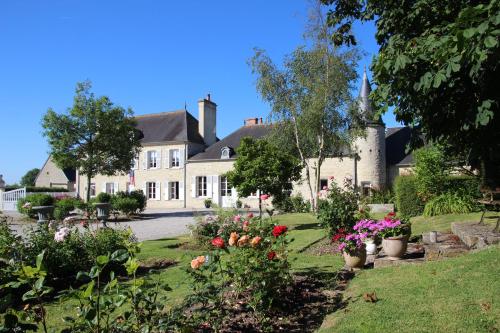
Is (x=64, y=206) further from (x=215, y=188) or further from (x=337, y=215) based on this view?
(x=337, y=215)

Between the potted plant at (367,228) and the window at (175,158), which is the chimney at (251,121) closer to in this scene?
the window at (175,158)

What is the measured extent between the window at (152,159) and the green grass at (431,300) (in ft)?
102

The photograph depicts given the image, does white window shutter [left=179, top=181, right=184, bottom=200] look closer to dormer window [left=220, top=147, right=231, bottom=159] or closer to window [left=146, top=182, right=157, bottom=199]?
window [left=146, top=182, right=157, bottom=199]

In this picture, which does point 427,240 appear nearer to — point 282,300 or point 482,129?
point 482,129

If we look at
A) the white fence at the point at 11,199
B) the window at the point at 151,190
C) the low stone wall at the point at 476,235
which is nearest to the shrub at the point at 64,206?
the white fence at the point at 11,199

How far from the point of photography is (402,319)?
12.1ft

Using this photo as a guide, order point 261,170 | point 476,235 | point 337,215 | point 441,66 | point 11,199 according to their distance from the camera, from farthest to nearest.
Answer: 1. point 11,199
2. point 261,170
3. point 337,215
4. point 476,235
5. point 441,66

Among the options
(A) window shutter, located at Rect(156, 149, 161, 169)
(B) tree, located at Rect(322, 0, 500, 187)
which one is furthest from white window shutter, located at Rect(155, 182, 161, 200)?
(B) tree, located at Rect(322, 0, 500, 187)

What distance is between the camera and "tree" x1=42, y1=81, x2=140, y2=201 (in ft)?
71.1

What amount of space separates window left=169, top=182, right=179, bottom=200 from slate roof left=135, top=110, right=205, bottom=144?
3632 millimetres

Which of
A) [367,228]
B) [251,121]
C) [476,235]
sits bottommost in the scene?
[476,235]

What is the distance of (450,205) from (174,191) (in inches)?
980

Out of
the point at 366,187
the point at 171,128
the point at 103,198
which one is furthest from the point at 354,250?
the point at 171,128

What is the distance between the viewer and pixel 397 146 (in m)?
28.0
